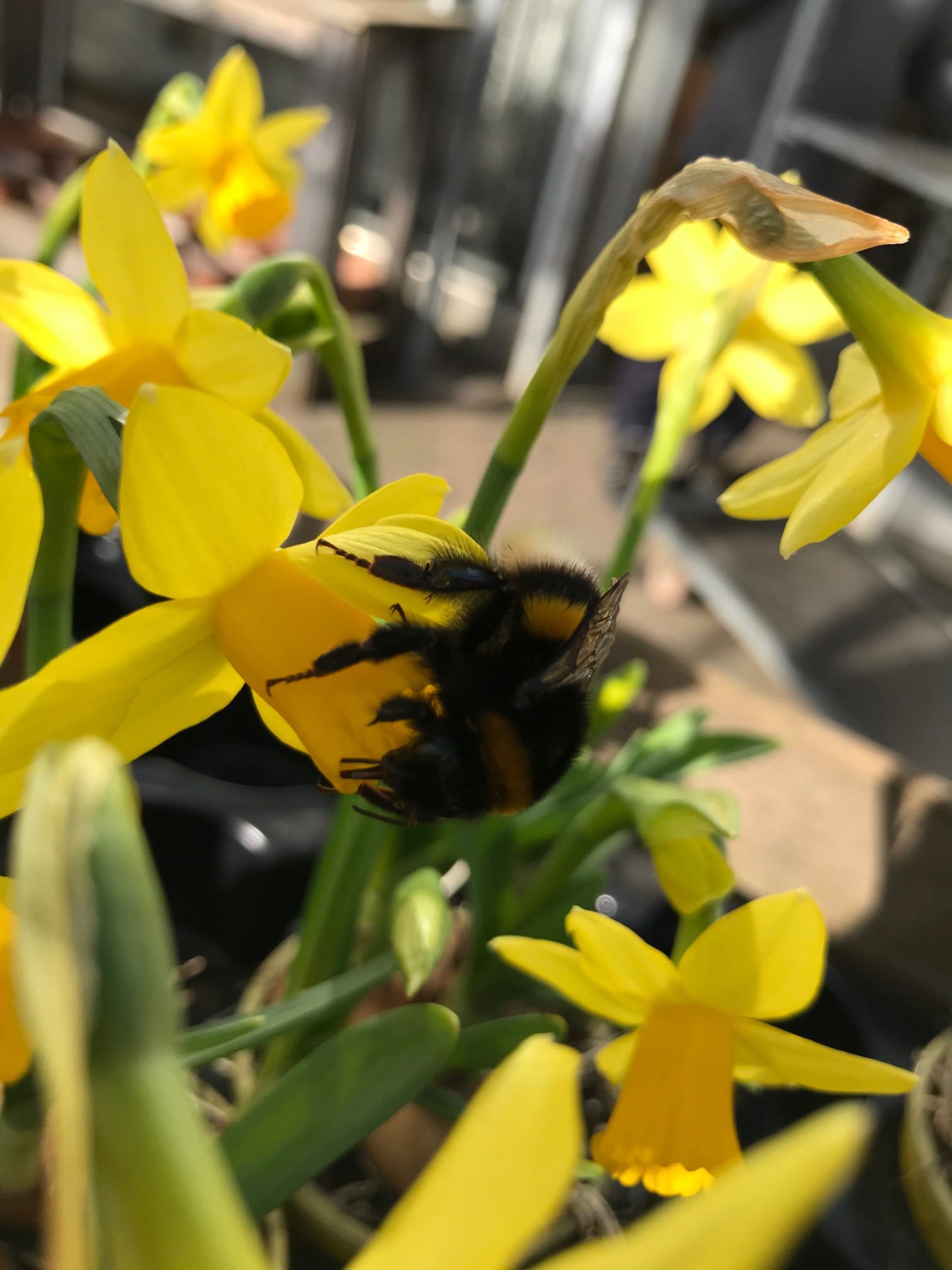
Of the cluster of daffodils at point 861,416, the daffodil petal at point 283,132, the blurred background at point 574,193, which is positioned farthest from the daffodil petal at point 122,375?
the blurred background at point 574,193

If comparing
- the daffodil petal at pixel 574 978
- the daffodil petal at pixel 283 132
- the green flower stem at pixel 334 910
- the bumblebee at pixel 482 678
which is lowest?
the green flower stem at pixel 334 910

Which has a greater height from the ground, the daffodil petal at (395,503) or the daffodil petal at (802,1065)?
the daffodil petal at (395,503)

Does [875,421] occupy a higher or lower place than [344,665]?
higher

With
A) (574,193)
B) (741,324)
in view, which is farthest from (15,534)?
(574,193)

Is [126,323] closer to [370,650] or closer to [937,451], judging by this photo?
[370,650]

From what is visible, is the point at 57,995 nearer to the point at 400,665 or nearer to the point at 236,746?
the point at 400,665

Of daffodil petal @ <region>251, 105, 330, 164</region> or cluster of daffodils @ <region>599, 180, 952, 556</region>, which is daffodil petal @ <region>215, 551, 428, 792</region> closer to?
cluster of daffodils @ <region>599, 180, 952, 556</region>

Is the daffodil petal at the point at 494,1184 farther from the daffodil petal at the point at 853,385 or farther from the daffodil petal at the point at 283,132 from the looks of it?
the daffodil petal at the point at 283,132
